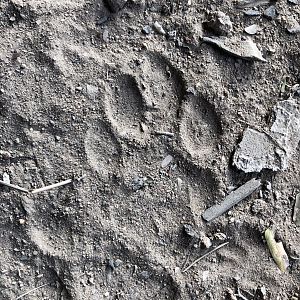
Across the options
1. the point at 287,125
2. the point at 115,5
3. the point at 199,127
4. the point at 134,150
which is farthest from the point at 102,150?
the point at 287,125

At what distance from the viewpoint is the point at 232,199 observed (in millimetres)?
1452

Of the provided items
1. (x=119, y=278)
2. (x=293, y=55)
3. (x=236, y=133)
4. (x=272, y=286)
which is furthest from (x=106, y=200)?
(x=293, y=55)

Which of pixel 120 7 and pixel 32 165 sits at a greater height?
pixel 120 7

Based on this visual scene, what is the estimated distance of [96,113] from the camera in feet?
4.61

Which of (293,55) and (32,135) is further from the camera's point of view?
(293,55)

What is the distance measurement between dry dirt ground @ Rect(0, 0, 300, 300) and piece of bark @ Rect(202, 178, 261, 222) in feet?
0.05

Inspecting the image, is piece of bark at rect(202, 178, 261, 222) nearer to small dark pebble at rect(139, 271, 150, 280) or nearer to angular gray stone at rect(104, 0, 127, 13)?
small dark pebble at rect(139, 271, 150, 280)

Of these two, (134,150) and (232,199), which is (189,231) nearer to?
(232,199)

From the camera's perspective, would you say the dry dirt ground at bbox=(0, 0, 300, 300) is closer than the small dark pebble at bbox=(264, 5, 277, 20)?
Yes

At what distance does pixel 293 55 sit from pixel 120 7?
47cm

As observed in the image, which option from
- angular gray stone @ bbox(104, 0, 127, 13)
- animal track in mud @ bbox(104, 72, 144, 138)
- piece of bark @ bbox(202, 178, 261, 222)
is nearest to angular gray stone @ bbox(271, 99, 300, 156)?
piece of bark @ bbox(202, 178, 261, 222)

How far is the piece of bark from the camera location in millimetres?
1446

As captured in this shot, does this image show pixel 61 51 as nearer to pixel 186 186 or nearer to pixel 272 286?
pixel 186 186

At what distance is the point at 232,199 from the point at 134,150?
0.28 meters
